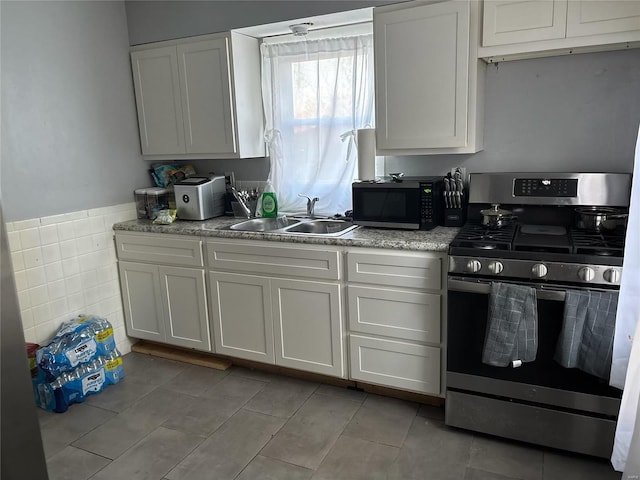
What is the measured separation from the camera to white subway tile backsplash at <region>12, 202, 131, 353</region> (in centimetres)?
271

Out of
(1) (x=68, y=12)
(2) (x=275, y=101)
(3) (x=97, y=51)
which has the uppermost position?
(1) (x=68, y=12)

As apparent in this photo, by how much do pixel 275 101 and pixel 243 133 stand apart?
0.34m

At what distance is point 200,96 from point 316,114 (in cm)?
75

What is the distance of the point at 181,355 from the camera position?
3.19 meters

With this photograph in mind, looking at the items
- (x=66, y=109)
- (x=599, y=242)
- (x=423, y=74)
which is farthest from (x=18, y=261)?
(x=599, y=242)

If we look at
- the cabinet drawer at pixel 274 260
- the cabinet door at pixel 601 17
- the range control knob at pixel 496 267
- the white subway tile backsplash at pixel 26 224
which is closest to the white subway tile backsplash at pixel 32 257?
the white subway tile backsplash at pixel 26 224

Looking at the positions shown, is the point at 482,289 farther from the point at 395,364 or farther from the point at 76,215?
the point at 76,215

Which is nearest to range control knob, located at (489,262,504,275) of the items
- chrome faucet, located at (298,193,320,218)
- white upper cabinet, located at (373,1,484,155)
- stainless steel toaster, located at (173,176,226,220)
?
white upper cabinet, located at (373,1,484,155)

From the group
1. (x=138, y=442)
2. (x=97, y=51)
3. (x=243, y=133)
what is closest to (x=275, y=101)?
(x=243, y=133)

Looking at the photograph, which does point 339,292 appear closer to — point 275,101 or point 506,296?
point 506,296

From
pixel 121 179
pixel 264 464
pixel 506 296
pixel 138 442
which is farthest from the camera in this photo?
pixel 121 179

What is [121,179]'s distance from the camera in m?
3.25

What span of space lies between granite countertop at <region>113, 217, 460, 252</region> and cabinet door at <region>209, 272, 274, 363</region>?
250 mm

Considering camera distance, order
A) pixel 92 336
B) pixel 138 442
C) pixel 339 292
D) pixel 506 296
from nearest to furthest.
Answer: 1. pixel 506 296
2. pixel 138 442
3. pixel 339 292
4. pixel 92 336
